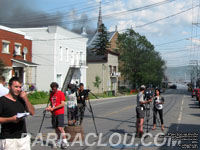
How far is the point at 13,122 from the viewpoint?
448cm

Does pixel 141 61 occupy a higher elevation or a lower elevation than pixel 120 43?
lower

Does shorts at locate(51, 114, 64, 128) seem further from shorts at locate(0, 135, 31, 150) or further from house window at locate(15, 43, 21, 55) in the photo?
house window at locate(15, 43, 21, 55)

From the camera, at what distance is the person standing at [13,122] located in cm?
450

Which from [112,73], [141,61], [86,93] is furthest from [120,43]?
[86,93]

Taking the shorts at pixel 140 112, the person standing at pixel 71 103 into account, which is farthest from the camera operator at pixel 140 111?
the person standing at pixel 71 103

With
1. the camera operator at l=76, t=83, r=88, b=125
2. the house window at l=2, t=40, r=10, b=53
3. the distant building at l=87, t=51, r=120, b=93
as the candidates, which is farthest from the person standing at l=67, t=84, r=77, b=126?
the distant building at l=87, t=51, r=120, b=93

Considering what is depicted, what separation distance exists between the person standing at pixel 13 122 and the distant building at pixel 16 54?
2560cm

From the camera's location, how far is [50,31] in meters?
38.5

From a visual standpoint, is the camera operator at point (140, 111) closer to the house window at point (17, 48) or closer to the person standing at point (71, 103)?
the person standing at point (71, 103)

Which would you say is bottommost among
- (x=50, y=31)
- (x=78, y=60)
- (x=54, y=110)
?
(x=54, y=110)

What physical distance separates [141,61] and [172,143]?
5894 cm

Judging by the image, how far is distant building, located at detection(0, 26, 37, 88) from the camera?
30.6m

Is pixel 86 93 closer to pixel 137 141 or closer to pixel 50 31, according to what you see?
pixel 137 141

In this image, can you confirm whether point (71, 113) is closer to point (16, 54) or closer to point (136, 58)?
point (16, 54)
